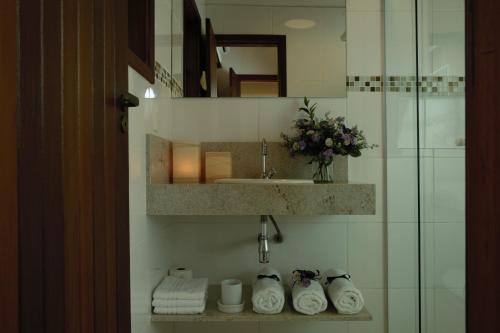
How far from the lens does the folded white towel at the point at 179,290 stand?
1329mm

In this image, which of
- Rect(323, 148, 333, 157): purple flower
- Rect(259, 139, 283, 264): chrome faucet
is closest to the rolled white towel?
Rect(259, 139, 283, 264): chrome faucet

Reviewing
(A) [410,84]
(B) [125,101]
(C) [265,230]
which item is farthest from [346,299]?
(B) [125,101]

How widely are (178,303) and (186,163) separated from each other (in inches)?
23.7

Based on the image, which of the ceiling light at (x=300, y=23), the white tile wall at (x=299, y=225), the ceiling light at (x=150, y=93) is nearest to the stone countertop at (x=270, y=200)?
the ceiling light at (x=150, y=93)

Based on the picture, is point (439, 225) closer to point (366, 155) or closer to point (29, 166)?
point (366, 155)

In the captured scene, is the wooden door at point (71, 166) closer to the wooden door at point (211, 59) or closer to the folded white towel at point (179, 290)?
the folded white towel at point (179, 290)

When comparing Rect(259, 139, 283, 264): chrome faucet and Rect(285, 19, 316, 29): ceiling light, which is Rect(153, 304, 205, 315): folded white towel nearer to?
Rect(259, 139, 283, 264): chrome faucet

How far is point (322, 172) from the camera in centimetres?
163

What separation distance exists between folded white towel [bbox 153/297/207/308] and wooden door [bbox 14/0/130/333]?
0.41 m

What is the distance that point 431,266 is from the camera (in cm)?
132

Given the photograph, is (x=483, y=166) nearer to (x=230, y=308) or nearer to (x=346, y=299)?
(x=346, y=299)

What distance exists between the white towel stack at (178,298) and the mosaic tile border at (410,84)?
1.18m

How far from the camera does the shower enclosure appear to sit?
40.4 inches

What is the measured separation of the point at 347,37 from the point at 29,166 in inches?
63.8
